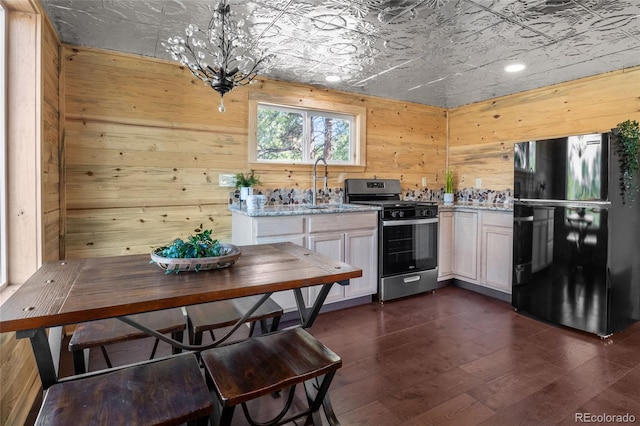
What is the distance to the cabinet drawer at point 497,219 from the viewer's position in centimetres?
345

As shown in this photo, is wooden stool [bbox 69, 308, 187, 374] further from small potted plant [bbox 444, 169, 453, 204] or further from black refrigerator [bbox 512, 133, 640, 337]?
small potted plant [bbox 444, 169, 453, 204]

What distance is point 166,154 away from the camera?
302 cm

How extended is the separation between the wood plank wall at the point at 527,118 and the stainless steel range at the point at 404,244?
103cm

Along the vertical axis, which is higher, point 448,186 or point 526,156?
point 526,156

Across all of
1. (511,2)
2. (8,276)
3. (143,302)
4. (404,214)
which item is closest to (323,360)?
(143,302)

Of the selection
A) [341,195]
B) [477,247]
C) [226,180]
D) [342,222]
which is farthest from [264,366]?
A: [477,247]

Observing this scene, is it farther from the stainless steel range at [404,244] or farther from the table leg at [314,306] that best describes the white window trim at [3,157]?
the stainless steel range at [404,244]

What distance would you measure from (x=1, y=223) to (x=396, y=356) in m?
2.46

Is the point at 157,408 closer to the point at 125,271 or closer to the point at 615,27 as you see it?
the point at 125,271

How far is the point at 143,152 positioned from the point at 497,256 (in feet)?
11.3

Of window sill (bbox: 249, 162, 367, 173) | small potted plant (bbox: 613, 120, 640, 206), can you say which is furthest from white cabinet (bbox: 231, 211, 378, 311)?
small potted plant (bbox: 613, 120, 640, 206)

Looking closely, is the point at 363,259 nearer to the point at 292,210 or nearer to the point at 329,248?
the point at 329,248

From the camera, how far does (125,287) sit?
1.26 meters

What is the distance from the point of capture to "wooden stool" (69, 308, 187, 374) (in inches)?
59.6
